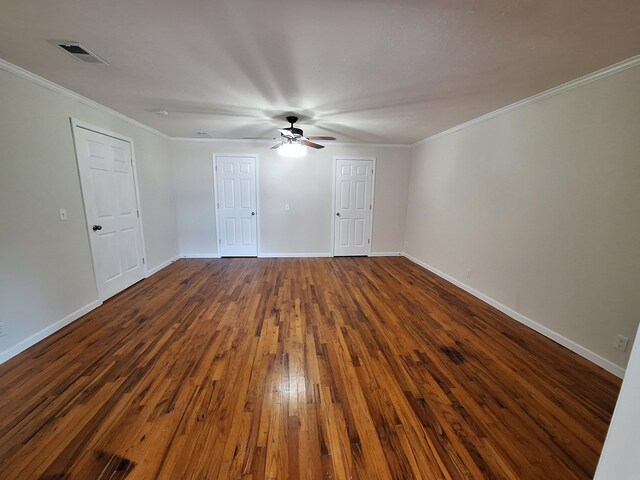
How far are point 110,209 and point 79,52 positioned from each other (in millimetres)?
1997

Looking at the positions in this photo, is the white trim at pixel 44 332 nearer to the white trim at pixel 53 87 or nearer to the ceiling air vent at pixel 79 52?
the white trim at pixel 53 87

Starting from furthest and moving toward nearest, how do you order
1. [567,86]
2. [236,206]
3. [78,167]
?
[236,206] → [78,167] → [567,86]

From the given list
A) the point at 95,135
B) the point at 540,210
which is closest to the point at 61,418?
the point at 95,135

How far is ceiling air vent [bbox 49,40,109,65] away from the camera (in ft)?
5.97

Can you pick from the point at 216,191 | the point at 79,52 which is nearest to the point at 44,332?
the point at 79,52

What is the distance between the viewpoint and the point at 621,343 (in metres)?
2.00

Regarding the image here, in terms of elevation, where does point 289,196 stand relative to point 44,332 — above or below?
above

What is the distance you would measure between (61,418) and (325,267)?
3.79 m

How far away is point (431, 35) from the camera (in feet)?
5.49

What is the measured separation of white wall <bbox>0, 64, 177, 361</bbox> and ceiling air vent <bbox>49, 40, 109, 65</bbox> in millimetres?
691

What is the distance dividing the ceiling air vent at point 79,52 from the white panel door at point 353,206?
4004 mm

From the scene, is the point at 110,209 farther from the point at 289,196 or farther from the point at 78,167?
the point at 289,196

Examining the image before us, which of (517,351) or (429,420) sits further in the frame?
(517,351)

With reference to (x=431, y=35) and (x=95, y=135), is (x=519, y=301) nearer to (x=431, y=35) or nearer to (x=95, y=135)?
(x=431, y=35)
